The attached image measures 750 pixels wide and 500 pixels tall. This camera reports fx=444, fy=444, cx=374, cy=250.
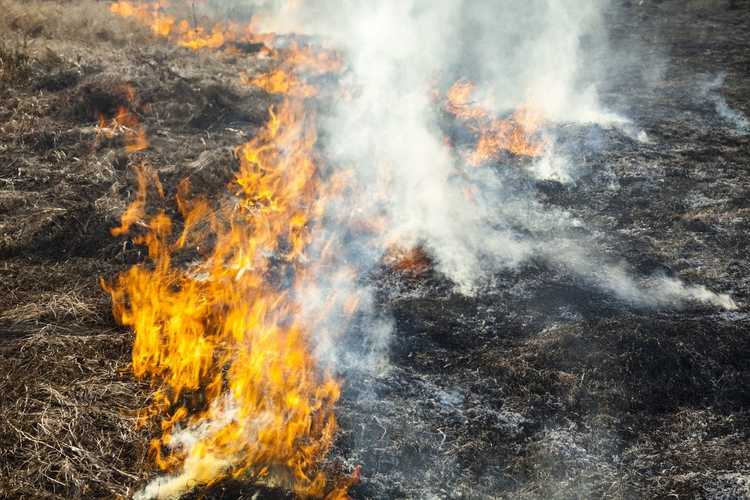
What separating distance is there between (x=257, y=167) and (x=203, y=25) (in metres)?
9.01

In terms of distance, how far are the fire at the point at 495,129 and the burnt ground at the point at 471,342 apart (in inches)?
26.6

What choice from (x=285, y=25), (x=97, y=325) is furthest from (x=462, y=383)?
(x=285, y=25)

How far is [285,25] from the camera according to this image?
46.0 feet

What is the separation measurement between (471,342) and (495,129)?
5.05 metres

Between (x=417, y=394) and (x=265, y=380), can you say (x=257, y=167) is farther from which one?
(x=417, y=394)

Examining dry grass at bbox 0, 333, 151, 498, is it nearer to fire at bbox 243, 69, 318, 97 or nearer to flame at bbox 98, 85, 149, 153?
flame at bbox 98, 85, 149, 153

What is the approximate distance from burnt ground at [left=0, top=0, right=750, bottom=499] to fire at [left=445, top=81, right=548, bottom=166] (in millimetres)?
677

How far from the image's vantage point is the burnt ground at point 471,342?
10.6 feet

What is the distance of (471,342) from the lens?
14.4ft

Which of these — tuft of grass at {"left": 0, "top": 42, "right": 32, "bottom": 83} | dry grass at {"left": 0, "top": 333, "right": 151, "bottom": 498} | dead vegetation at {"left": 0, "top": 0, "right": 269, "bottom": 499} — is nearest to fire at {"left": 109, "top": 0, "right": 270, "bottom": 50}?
dead vegetation at {"left": 0, "top": 0, "right": 269, "bottom": 499}

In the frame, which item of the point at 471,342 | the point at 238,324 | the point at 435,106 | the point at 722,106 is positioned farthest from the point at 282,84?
the point at 722,106

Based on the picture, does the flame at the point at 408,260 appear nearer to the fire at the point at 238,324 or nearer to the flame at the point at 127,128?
the fire at the point at 238,324

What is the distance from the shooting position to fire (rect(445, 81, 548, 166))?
7.61m

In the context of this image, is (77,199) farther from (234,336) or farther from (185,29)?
(185,29)
